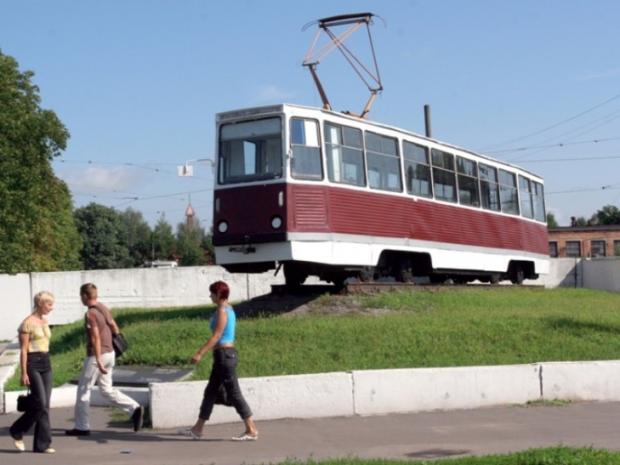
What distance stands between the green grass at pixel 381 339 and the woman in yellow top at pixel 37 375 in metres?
3.04

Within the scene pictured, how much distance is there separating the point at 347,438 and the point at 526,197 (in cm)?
1907

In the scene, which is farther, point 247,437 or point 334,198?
point 334,198

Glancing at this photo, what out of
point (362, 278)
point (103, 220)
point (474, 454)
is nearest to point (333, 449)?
point (474, 454)

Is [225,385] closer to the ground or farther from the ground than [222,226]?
closer to the ground

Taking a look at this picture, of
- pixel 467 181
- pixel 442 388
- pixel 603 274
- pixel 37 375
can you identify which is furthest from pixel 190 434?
pixel 603 274

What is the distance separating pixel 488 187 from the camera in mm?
25188

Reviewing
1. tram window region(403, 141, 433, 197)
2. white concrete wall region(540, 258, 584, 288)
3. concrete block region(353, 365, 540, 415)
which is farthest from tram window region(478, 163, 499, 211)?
white concrete wall region(540, 258, 584, 288)

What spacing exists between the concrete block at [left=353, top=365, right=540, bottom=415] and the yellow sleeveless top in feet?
12.7

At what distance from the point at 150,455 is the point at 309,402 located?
2609 mm

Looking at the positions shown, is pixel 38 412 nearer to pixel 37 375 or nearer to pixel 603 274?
pixel 37 375

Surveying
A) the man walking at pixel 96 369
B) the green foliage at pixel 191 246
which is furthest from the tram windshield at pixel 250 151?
the green foliage at pixel 191 246

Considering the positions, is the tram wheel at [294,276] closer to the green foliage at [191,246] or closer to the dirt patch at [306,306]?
the dirt patch at [306,306]

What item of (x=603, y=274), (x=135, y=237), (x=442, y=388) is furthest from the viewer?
(x=135, y=237)

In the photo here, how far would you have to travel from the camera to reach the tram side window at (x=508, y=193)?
26.3 meters
